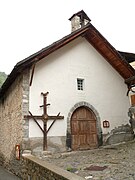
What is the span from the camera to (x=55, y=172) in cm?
396

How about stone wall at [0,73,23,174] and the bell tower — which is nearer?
stone wall at [0,73,23,174]

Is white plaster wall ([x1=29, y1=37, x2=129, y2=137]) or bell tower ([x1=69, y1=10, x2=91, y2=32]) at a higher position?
bell tower ([x1=69, y1=10, x2=91, y2=32])

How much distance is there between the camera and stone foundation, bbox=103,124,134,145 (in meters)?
8.62

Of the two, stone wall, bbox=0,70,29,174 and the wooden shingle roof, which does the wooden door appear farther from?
the wooden shingle roof

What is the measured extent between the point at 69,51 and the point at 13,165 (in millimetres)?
5091

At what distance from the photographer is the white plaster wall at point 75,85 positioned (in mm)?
7590

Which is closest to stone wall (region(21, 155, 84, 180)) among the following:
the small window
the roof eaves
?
the roof eaves

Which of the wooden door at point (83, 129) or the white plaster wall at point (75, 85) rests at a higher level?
the white plaster wall at point (75, 85)

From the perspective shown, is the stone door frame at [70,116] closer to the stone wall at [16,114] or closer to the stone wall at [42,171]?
the stone wall at [16,114]

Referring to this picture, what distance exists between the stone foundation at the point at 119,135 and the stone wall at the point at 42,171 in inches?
144

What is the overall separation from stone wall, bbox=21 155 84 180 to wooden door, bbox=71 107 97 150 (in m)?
2.18

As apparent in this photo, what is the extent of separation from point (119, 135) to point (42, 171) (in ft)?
16.9

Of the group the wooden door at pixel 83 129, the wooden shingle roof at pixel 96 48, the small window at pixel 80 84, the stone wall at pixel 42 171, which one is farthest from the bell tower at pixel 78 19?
the stone wall at pixel 42 171

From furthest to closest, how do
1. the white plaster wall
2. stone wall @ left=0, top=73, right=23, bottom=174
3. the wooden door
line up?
the wooden door, the white plaster wall, stone wall @ left=0, top=73, right=23, bottom=174
